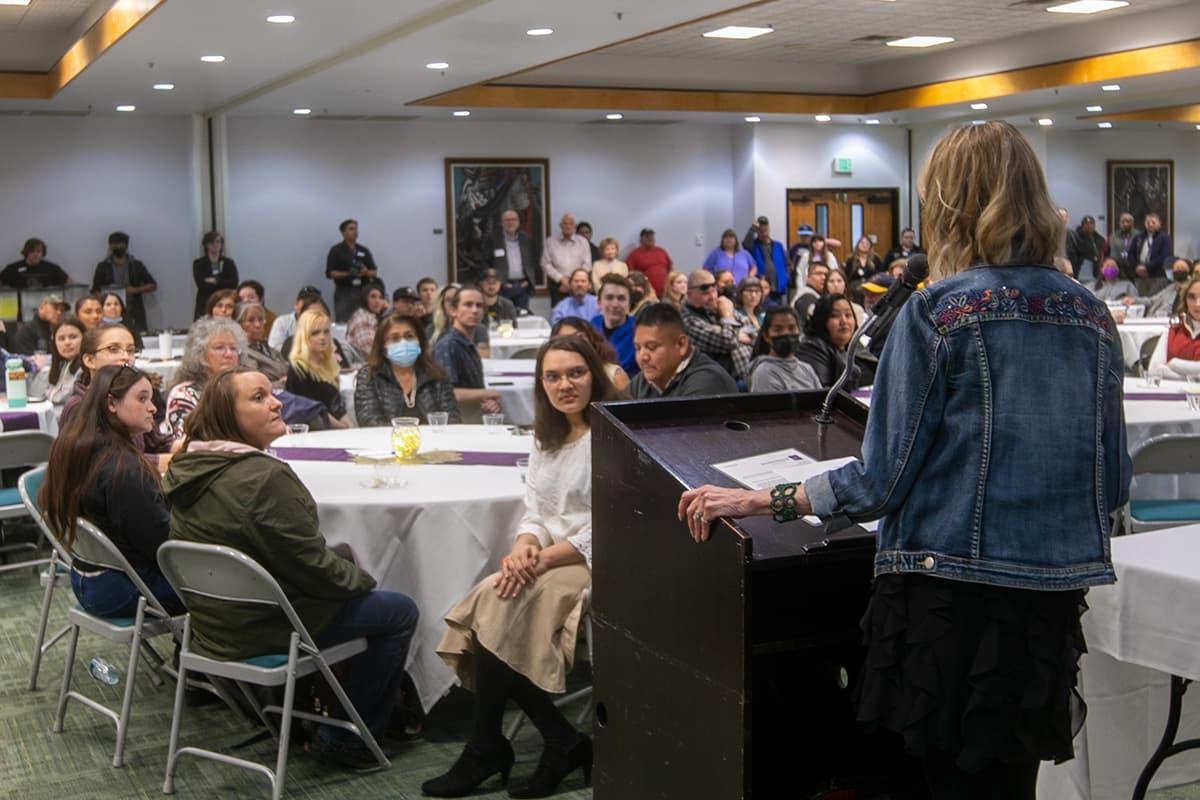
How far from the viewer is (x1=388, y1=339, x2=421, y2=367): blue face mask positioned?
629 centimetres

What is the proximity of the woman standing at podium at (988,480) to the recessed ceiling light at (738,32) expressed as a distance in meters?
12.2

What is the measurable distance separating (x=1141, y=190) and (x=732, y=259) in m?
8.71

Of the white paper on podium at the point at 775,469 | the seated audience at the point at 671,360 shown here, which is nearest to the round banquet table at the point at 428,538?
the seated audience at the point at 671,360

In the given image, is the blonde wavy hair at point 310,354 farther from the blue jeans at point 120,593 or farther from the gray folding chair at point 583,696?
the gray folding chair at point 583,696

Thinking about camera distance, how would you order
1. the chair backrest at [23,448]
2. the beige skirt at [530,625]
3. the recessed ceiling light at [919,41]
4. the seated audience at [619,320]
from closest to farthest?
the beige skirt at [530,625], the chair backrest at [23,448], the seated audience at [619,320], the recessed ceiling light at [919,41]

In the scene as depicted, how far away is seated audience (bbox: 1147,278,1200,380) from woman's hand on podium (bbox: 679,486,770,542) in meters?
6.20

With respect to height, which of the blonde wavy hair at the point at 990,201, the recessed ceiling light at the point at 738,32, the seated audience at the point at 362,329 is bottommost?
the seated audience at the point at 362,329

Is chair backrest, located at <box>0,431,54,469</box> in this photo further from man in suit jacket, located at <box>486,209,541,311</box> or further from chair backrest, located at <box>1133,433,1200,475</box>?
man in suit jacket, located at <box>486,209,541,311</box>

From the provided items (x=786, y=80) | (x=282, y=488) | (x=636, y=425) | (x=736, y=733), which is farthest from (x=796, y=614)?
(x=786, y=80)

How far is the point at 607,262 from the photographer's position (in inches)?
685

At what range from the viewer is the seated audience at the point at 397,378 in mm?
6293

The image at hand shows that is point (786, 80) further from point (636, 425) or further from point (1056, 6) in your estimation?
point (636, 425)

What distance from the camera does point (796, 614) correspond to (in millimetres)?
2496

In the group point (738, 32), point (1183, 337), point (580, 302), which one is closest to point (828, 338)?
point (1183, 337)
